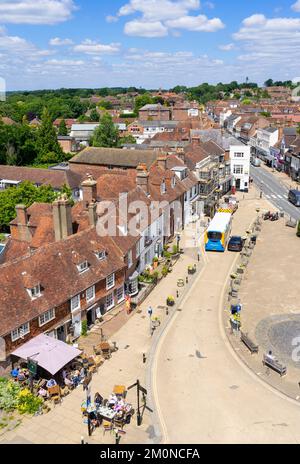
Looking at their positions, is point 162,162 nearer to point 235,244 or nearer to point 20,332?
point 235,244

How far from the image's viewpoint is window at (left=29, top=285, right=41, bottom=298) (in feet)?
92.7

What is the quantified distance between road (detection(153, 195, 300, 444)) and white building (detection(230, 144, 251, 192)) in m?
51.8

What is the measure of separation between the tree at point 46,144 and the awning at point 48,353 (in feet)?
254

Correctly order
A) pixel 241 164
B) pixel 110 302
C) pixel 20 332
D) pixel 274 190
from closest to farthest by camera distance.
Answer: pixel 20 332 → pixel 110 302 → pixel 241 164 → pixel 274 190

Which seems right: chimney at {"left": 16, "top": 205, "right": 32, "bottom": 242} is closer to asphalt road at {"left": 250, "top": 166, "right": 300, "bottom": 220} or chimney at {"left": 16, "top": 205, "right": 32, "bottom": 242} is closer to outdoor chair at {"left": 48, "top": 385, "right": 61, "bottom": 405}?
outdoor chair at {"left": 48, "top": 385, "right": 61, "bottom": 405}

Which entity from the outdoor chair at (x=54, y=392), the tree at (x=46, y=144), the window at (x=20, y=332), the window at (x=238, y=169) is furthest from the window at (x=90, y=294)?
the tree at (x=46, y=144)

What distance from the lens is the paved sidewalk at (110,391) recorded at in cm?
2189

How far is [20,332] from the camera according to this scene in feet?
87.7

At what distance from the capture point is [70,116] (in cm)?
19550

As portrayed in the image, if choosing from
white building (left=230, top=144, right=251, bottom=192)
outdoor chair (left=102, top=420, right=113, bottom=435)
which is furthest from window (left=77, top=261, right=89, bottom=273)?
white building (left=230, top=144, right=251, bottom=192)

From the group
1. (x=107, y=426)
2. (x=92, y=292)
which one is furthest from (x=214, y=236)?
(x=107, y=426)

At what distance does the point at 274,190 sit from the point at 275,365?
60.8 metres

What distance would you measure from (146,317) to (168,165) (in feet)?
103

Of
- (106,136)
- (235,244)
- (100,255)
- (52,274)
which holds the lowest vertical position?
(235,244)
